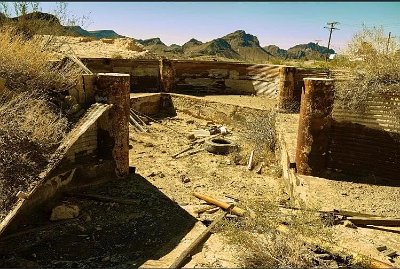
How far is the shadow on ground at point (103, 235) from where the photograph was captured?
16.4 feet

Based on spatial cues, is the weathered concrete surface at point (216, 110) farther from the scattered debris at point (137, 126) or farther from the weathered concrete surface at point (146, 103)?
the scattered debris at point (137, 126)

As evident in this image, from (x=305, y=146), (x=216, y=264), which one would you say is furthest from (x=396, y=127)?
(x=216, y=264)

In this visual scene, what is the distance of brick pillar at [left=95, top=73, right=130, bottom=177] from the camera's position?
23.8 feet

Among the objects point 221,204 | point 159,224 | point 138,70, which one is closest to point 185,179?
point 221,204

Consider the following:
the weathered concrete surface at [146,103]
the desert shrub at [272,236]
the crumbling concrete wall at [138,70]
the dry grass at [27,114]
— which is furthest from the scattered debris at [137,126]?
the desert shrub at [272,236]

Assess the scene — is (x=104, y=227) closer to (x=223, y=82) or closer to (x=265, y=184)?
(x=265, y=184)

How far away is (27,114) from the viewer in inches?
243

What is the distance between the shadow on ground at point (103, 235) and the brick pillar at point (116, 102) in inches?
36.1

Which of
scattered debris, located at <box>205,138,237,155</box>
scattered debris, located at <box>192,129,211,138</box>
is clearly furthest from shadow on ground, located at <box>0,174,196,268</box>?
scattered debris, located at <box>192,129,211,138</box>

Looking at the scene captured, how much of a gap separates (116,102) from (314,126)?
393 cm

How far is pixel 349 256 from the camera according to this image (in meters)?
A: 4.63

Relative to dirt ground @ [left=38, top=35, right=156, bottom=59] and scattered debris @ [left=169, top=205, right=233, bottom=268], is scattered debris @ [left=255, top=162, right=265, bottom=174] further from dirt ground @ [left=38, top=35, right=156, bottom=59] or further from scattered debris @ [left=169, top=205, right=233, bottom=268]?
dirt ground @ [left=38, top=35, right=156, bottom=59]

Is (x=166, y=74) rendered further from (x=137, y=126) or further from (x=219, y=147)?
(x=219, y=147)

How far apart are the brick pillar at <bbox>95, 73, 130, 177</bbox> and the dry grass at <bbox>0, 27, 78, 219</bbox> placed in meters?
0.58
